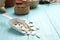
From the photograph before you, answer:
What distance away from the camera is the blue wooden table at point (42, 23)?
840mm

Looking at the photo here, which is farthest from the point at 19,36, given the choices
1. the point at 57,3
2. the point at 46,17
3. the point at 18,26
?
the point at 57,3

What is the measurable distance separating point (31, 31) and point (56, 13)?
1.39 feet

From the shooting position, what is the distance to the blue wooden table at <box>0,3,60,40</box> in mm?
840

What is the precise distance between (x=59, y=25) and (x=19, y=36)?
1.04 ft

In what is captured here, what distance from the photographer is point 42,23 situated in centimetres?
101

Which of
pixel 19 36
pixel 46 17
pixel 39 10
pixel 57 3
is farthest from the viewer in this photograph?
pixel 57 3

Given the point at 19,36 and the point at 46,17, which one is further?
the point at 46,17

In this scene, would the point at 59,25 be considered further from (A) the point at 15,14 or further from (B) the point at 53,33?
(A) the point at 15,14

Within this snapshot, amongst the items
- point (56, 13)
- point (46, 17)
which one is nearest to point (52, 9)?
point (56, 13)

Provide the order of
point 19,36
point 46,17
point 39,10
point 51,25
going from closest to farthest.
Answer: point 19,36 < point 51,25 < point 46,17 < point 39,10

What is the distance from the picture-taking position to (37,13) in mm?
1209

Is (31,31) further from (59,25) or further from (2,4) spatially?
(2,4)

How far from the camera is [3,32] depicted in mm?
890

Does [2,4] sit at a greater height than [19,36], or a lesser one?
greater
